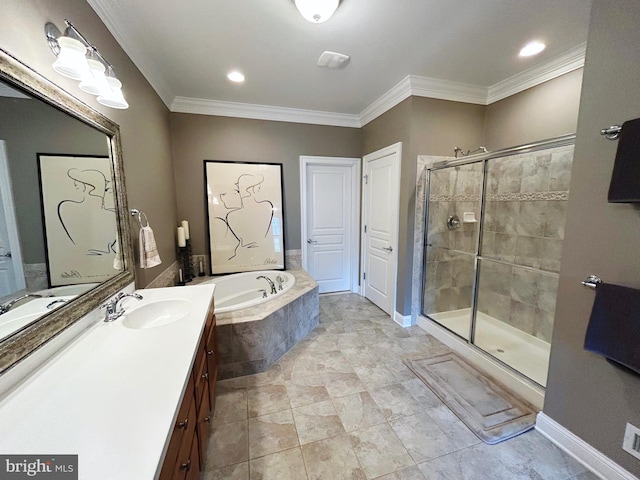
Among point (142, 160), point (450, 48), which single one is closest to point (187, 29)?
point (142, 160)

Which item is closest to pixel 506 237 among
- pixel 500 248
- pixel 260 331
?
pixel 500 248

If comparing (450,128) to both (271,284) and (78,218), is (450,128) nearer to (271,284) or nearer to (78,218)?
(271,284)

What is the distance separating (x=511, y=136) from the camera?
2.67 meters

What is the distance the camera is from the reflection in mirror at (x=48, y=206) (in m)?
0.90

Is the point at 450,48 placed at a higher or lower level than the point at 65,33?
higher

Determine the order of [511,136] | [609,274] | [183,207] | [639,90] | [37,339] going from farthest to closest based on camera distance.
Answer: [183,207], [511,136], [609,274], [639,90], [37,339]

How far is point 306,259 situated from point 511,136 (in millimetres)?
2772

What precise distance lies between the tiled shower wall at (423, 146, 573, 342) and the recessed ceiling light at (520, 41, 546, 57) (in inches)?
33.1

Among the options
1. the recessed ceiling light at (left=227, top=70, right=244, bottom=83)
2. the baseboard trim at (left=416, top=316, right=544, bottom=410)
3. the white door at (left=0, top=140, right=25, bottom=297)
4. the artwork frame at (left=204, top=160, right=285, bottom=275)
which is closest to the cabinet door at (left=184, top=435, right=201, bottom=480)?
the white door at (left=0, top=140, right=25, bottom=297)

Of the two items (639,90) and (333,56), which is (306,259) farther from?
(639,90)

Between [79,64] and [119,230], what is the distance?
890 mm

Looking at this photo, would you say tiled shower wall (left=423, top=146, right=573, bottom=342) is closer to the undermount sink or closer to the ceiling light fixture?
the ceiling light fixture

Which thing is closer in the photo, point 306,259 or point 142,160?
point 142,160

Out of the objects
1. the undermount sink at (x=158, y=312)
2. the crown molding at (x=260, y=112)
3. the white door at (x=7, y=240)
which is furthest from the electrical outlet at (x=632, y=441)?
the crown molding at (x=260, y=112)
